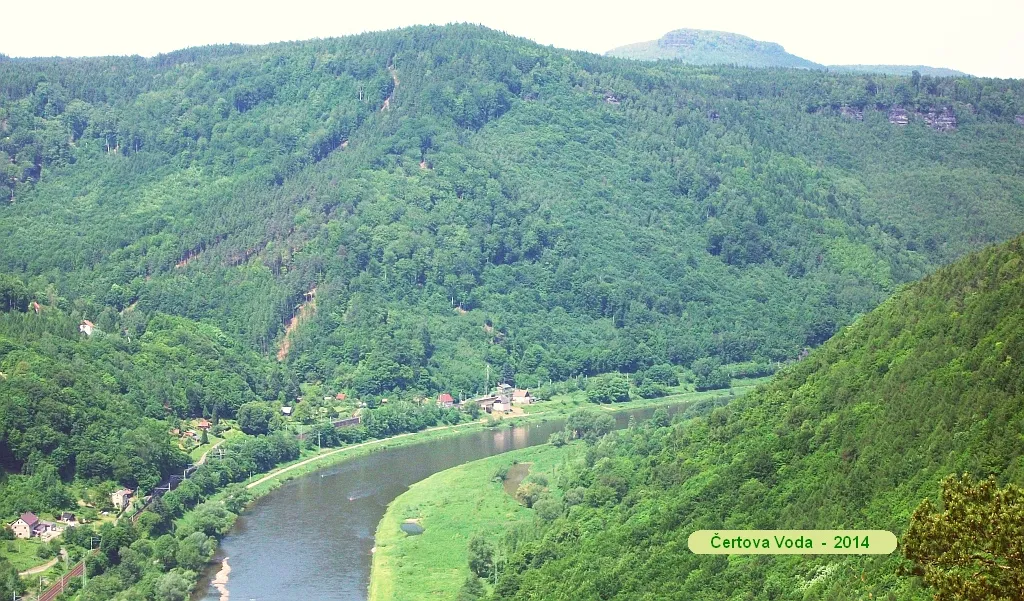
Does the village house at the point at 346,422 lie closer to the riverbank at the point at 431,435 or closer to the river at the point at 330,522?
the riverbank at the point at 431,435

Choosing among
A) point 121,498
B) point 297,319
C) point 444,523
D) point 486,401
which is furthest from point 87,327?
point 444,523

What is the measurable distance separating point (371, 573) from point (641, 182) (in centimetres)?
9699

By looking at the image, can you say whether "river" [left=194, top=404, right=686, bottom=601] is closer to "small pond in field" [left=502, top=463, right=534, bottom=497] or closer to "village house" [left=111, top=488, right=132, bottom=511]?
"small pond in field" [left=502, top=463, right=534, bottom=497]

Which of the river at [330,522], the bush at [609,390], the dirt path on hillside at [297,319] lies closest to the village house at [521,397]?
the bush at [609,390]

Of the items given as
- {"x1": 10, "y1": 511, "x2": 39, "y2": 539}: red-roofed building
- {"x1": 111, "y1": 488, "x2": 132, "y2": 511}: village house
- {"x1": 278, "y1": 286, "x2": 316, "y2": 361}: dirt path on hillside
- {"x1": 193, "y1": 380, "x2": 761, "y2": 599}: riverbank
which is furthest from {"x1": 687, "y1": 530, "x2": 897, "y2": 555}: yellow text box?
{"x1": 278, "y1": 286, "x2": 316, "y2": 361}: dirt path on hillside

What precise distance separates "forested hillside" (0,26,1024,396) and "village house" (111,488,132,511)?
1475 inches

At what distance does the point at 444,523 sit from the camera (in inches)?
3319

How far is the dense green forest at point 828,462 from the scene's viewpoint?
49875 millimetres

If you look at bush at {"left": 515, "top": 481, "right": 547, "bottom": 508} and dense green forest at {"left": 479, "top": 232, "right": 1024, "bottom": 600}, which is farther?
bush at {"left": 515, "top": 481, "right": 547, "bottom": 508}

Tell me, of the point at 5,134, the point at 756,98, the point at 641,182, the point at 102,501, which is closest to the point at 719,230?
the point at 641,182

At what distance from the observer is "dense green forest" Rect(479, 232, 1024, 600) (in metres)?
49.9

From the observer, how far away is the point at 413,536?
268ft

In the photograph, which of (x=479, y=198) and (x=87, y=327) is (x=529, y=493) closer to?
(x=87, y=327)

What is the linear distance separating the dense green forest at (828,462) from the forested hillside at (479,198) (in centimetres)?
5351
